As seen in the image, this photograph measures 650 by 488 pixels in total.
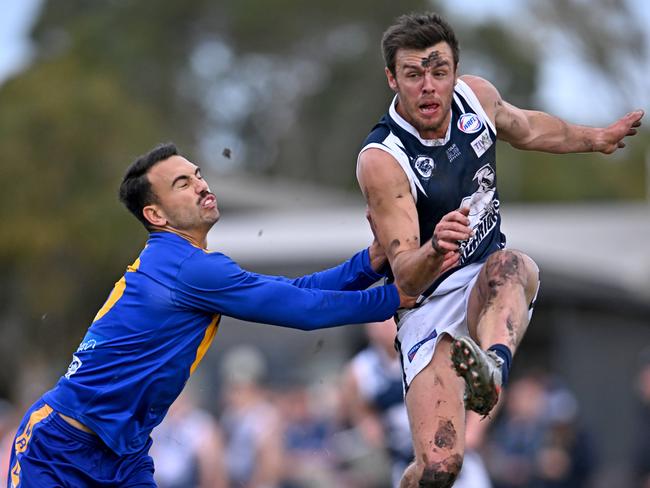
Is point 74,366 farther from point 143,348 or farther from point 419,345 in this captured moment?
point 419,345

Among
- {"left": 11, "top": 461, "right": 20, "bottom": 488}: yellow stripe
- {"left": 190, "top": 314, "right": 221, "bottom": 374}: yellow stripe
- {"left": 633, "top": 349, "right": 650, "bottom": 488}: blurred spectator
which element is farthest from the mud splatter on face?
{"left": 633, "top": 349, "right": 650, "bottom": 488}: blurred spectator

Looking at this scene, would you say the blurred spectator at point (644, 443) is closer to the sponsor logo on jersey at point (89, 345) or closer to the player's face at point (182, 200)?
the player's face at point (182, 200)

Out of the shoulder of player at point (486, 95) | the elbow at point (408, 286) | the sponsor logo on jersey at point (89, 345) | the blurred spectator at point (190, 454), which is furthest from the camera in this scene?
the blurred spectator at point (190, 454)

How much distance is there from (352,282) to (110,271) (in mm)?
17593

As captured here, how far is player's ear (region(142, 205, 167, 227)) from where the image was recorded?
6523 millimetres

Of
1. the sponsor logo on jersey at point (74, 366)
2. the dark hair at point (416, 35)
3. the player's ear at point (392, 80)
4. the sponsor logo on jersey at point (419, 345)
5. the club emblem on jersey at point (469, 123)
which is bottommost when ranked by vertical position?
the sponsor logo on jersey at point (419, 345)

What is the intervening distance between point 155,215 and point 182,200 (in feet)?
0.54

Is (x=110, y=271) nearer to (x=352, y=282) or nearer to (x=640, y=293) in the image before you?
(x=640, y=293)

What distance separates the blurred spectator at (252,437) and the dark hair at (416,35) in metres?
6.69

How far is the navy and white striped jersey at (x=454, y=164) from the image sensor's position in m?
6.36

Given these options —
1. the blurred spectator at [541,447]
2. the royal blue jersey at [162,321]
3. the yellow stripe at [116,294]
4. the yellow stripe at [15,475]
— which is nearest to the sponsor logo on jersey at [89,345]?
the royal blue jersey at [162,321]

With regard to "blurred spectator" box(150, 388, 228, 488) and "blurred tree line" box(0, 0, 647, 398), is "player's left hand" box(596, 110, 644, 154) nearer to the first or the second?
"blurred spectator" box(150, 388, 228, 488)

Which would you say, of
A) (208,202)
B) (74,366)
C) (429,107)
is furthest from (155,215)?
(429,107)

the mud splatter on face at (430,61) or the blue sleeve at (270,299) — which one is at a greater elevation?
the mud splatter on face at (430,61)
